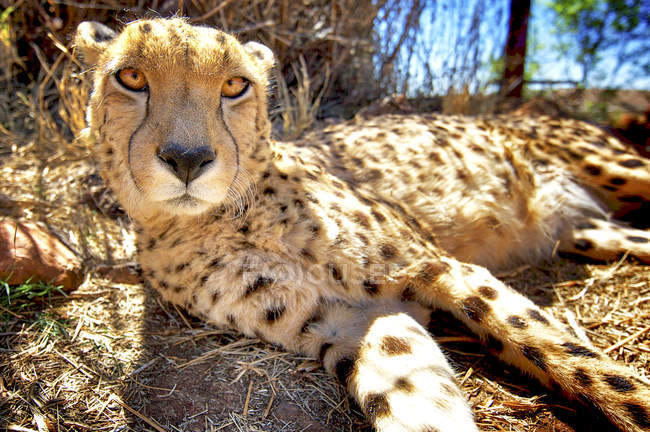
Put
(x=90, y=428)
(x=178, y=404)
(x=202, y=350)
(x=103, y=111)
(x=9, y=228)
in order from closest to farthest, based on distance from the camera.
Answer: (x=90, y=428)
(x=178, y=404)
(x=103, y=111)
(x=202, y=350)
(x=9, y=228)

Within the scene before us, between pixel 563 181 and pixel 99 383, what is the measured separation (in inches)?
108

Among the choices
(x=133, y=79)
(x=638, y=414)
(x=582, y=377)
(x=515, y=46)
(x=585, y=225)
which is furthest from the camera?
(x=515, y=46)

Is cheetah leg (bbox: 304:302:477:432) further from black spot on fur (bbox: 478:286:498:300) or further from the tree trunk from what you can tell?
the tree trunk

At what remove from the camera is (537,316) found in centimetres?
166

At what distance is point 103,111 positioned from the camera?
1642mm

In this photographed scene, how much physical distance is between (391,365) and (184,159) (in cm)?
98

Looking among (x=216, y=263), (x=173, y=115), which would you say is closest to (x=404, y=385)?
(x=216, y=263)

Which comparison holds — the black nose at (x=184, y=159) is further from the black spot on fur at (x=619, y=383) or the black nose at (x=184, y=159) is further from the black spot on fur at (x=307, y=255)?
the black spot on fur at (x=619, y=383)

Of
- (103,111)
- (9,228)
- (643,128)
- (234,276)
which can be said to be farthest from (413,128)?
(643,128)

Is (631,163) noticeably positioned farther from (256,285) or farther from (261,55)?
(256,285)

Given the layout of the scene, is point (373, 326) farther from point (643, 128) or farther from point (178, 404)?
point (643, 128)

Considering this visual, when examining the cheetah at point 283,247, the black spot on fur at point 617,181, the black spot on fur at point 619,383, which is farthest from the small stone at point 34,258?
the black spot on fur at point 617,181

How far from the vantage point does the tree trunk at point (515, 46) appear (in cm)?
479

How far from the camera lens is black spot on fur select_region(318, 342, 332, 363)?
5.45 feet
